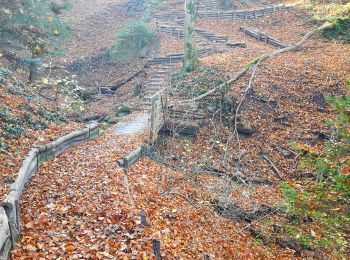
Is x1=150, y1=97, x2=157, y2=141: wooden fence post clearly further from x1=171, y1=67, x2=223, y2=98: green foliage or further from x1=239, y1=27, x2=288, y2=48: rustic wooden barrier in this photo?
x1=239, y1=27, x2=288, y2=48: rustic wooden barrier

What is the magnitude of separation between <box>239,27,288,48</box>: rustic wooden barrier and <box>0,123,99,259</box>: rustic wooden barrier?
1478 cm

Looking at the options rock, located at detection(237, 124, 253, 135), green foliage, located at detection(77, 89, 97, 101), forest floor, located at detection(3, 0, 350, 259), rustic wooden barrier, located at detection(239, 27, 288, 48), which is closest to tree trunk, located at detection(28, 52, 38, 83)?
green foliage, located at detection(77, 89, 97, 101)

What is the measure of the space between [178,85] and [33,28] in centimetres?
Result: 720

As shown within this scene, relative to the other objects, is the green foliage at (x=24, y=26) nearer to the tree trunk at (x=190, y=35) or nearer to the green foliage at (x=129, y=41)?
the green foliage at (x=129, y=41)

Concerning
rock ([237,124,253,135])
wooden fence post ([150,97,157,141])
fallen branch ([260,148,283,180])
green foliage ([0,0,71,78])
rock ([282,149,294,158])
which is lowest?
fallen branch ([260,148,283,180])

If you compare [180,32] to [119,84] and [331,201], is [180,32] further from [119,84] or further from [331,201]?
[331,201]

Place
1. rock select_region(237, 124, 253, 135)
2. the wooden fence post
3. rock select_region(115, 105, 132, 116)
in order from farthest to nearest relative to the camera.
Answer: rock select_region(115, 105, 132, 116) < rock select_region(237, 124, 253, 135) < the wooden fence post

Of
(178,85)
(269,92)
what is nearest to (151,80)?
(178,85)

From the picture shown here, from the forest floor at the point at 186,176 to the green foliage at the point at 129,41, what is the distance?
35.0 inches

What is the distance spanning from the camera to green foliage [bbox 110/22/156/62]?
70.2ft

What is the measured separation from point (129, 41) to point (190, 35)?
6.61m

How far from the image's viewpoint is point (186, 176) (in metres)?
10.6

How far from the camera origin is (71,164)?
339 inches

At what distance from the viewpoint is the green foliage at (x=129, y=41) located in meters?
21.4
